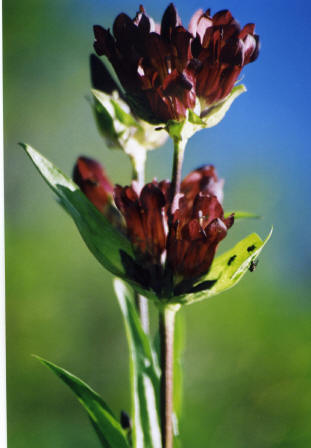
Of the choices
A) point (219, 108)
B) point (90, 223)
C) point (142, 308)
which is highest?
point (219, 108)

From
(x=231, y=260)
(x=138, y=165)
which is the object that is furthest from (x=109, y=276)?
(x=231, y=260)

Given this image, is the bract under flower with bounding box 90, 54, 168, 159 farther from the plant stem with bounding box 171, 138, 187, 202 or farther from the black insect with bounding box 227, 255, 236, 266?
the black insect with bounding box 227, 255, 236, 266

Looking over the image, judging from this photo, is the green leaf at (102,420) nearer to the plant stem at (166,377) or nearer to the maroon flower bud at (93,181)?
the plant stem at (166,377)

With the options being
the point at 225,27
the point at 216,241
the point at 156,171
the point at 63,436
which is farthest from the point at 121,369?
the point at 225,27

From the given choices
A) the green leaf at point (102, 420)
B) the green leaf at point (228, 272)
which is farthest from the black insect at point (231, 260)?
the green leaf at point (102, 420)

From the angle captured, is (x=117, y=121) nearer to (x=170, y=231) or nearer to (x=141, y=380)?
(x=170, y=231)

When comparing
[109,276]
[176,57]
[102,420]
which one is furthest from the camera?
[109,276]
